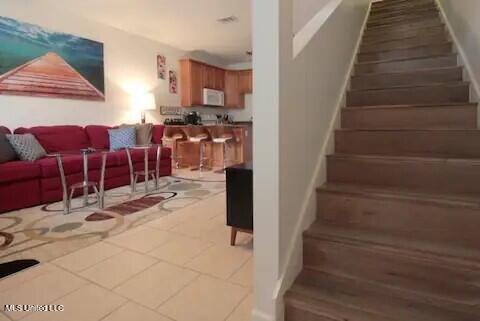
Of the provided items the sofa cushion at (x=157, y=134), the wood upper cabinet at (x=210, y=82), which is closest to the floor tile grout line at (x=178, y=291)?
the sofa cushion at (x=157, y=134)

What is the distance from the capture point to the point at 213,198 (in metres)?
3.52

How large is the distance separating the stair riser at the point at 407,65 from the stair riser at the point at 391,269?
1.79 metres

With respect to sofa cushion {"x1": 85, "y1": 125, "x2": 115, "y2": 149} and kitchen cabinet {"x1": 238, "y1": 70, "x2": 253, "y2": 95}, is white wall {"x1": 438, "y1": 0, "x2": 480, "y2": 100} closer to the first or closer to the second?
sofa cushion {"x1": 85, "y1": 125, "x2": 115, "y2": 149}

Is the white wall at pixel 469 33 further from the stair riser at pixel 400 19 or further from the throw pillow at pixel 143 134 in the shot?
the throw pillow at pixel 143 134

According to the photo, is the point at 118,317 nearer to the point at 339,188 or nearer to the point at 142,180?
the point at 339,188

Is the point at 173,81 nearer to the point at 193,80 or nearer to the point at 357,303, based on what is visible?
the point at 193,80

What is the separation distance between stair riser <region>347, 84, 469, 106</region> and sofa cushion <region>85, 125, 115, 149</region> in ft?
12.1

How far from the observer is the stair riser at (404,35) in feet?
9.10

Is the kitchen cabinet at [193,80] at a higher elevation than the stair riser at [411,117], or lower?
higher

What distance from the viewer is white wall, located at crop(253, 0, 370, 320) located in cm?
114

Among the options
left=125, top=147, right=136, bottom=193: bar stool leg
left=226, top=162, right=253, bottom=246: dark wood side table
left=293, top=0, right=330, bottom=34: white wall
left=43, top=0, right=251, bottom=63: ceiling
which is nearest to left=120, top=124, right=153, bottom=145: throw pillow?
left=125, top=147, right=136, bottom=193: bar stool leg

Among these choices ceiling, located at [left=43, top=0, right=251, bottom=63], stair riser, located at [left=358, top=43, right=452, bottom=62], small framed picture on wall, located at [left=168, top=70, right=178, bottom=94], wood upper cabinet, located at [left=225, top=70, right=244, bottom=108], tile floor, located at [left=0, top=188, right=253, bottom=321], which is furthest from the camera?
wood upper cabinet, located at [left=225, top=70, right=244, bottom=108]

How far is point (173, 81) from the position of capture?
6.38 metres

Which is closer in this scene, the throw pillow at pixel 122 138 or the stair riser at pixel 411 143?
the stair riser at pixel 411 143
